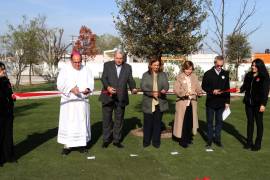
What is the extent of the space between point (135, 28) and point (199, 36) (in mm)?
1735

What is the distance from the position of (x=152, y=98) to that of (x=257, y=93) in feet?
7.18

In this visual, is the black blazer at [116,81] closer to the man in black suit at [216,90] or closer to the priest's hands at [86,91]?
the priest's hands at [86,91]

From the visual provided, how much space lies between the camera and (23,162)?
7.04 metres

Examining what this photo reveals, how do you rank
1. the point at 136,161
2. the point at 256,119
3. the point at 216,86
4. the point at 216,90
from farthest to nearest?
the point at 216,86 → the point at 216,90 → the point at 256,119 → the point at 136,161

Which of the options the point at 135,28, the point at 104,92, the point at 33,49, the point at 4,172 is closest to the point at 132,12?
the point at 135,28

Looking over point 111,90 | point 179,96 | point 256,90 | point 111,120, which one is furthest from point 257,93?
point 111,120

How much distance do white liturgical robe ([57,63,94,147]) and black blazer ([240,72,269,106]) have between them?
346cm

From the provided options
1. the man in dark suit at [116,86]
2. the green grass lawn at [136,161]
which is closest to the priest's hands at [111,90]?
the man in dark suit at [116,86]

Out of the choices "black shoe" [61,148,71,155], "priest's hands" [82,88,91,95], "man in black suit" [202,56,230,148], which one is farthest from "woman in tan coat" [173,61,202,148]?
"black shoe" [61,148,71,155]

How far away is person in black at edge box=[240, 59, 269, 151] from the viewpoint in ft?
25.0

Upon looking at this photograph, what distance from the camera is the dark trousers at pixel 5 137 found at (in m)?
6.65

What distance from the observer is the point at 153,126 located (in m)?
8.23

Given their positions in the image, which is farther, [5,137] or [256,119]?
[256,119]

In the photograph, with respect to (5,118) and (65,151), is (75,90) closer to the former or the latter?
(65,151)
